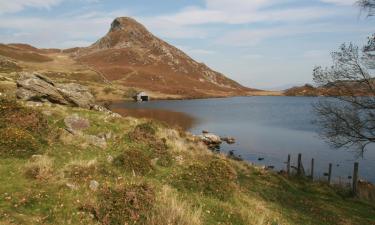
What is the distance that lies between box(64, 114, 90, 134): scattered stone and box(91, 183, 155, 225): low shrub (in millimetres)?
12261

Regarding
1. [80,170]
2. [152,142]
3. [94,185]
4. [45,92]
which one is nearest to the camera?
[94,185]

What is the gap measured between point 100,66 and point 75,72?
42.9 metres

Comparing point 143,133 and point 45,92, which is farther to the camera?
point 45,92

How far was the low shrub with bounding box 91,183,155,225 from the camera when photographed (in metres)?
11.4

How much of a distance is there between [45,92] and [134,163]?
20227 millimetres

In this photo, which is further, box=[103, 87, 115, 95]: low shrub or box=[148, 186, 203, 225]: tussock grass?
box=[103, 87, 115, 95]: low shrub

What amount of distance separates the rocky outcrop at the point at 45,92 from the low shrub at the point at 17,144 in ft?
53.0

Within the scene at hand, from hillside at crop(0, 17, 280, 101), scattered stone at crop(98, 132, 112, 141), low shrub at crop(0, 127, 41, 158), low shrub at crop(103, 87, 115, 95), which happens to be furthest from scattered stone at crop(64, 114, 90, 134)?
low shrub at crop(103, 87, 115, 95)

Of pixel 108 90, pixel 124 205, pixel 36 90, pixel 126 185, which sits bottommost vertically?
pixel 124 205

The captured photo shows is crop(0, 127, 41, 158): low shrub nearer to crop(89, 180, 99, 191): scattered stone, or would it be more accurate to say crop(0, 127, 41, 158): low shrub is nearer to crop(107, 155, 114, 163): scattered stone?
crop(107, 155, 114, 163): scattered stone

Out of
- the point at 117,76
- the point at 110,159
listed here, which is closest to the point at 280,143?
the point at 110,159

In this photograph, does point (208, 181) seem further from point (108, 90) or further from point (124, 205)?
point (108, 90)

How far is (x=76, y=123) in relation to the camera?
25172 mm

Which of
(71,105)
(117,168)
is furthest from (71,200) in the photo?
(71,105)
